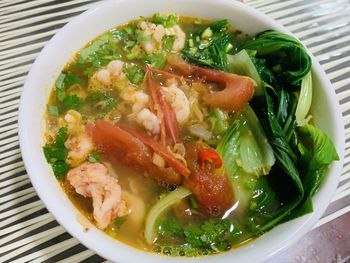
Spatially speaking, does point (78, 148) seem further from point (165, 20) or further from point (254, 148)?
point (165, 20)

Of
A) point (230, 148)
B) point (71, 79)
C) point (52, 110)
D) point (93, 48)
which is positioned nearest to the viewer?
point (230, 148)

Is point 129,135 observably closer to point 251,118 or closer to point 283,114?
point 251,118

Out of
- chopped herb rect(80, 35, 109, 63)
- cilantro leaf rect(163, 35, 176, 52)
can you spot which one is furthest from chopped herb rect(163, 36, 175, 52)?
chopped herb rect(80, 35, 109, 63)

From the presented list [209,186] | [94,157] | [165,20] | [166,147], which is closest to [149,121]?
[166,147]

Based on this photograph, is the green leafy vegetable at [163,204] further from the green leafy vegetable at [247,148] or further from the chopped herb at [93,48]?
the chopped herb at [93,48]

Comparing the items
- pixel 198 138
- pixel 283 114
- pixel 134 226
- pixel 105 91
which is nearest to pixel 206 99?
pixel 198 138

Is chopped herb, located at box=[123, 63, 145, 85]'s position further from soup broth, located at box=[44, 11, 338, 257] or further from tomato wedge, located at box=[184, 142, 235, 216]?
tomato wedge, located at box=[184, 142, 235, 216]
